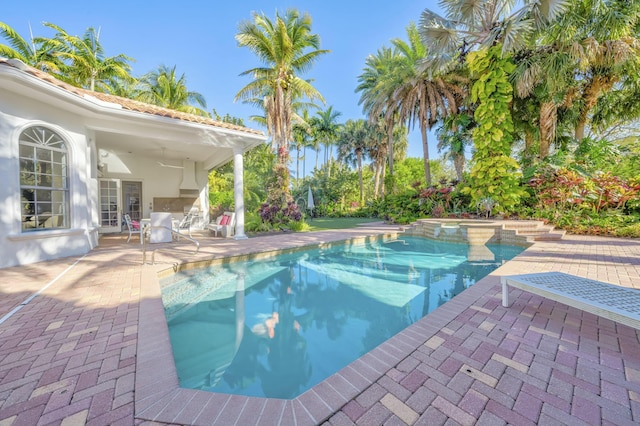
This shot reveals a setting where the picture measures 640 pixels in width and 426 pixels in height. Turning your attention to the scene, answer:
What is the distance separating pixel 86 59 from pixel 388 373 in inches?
883

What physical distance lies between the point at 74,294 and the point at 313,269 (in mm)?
4536

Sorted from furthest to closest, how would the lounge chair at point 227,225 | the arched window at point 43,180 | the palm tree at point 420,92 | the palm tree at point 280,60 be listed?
the palm tree at point 420,92 < the palm tree at point 280,60 < the lounge chair at point 227,225 < the arched window at point 43,180

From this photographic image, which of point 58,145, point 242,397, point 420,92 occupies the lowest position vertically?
point 242,397

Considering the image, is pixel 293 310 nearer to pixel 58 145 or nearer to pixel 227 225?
pixel 227 225

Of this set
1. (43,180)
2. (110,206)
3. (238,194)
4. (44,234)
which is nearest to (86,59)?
(110,206)

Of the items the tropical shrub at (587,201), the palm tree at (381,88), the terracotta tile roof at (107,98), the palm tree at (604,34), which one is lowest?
the tropical shrub at (587,201)

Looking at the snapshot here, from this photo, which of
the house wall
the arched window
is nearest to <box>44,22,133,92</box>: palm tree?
the house wall

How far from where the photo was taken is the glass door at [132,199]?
39.7 feet

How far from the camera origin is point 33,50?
1518 centimetres

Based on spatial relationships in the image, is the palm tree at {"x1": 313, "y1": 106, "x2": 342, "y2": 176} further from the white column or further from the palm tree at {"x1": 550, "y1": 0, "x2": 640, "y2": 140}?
the white column

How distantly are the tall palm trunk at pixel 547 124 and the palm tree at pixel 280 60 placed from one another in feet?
34.9

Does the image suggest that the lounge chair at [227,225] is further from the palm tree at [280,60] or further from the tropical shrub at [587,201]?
the tropical shrub at [587,201]

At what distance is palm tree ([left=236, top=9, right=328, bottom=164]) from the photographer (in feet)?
39.1

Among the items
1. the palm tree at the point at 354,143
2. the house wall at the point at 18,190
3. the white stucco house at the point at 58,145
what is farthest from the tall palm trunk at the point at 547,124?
the house wall at the point at 18,190
